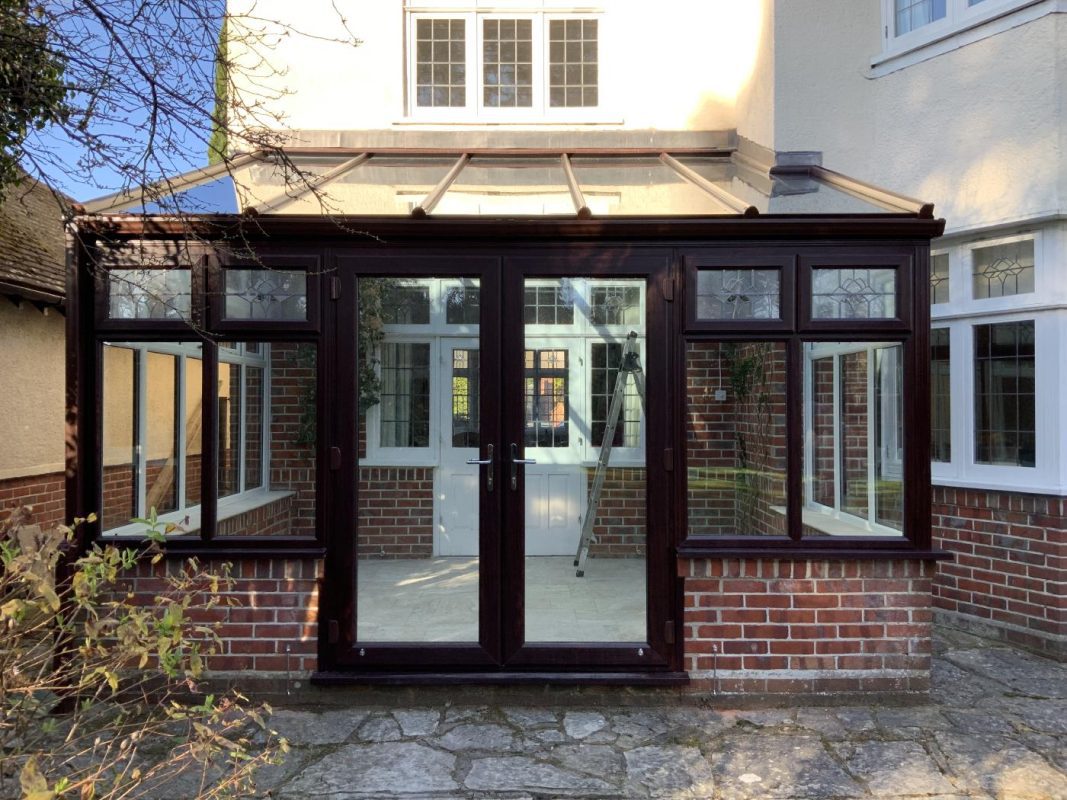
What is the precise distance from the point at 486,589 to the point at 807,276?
245 cm

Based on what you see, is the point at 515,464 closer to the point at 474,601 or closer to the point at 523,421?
the point at 523,421

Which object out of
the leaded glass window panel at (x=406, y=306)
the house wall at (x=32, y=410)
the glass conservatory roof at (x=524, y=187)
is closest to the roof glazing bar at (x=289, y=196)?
the glass conservatory roof at (x=524, y=187)

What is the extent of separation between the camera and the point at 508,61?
7.26 metres

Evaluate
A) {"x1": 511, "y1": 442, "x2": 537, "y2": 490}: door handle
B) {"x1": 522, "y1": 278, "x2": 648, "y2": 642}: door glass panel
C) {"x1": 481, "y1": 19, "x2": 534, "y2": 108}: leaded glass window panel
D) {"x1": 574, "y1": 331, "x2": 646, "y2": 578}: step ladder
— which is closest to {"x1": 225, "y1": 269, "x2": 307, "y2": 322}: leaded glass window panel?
{"x1": 511, "y1": 442, "x2": 537, "y2": 490}: door handle

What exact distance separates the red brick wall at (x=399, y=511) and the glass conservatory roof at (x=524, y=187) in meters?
2.05

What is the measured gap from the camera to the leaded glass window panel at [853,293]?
4.43m

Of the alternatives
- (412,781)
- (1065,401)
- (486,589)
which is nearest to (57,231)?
(486,589)

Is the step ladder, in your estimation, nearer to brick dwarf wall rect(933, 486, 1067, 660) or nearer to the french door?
the french door

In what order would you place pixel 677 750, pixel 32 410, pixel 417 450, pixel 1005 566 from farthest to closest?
pixel 32 410 < pixel 417 450 < pixel 1005 566 < pixel 677 750

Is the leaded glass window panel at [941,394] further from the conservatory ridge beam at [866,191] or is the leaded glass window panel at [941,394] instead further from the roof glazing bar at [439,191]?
the roof glazing bar at [439,191]

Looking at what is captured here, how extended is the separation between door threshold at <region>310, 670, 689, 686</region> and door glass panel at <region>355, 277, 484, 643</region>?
654 mm

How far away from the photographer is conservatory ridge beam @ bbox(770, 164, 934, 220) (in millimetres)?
4359

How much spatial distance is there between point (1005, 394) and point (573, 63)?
4.51 m

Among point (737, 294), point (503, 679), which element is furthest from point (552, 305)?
point (503, 679)
